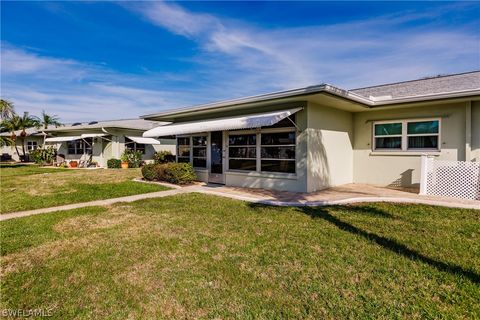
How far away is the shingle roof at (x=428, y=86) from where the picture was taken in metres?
14.5

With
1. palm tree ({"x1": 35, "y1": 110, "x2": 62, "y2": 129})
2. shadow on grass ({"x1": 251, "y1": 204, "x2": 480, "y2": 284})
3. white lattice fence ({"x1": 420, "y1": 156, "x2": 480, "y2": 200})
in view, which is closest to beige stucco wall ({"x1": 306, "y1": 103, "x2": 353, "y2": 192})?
shadow on grass ({"x1": 251, "y1": 204, "x2": 480, "y2": 284})

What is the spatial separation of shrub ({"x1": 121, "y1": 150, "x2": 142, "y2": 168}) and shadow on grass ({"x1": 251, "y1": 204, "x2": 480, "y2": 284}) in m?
23.0

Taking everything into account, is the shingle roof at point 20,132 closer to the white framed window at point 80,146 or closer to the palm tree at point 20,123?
the palm tree at point 20,123

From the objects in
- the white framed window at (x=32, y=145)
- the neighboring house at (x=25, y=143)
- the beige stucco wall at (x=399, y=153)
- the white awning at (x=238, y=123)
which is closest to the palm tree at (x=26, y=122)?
the neighboring house at (x=25, y=143)

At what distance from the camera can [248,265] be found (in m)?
5.14

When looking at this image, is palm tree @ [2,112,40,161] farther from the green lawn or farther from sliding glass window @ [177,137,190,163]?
the green lawn

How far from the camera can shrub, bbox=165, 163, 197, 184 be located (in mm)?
15430

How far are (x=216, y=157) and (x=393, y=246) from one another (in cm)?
1183

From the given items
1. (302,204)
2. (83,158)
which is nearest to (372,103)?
(302,204)

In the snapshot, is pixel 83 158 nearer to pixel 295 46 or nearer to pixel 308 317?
pixel 295 46

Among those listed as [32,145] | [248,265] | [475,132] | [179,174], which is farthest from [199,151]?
[32,145]

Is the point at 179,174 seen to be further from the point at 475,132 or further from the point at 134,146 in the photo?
the point at 134,146

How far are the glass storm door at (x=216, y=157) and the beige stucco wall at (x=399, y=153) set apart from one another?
769 centimetres

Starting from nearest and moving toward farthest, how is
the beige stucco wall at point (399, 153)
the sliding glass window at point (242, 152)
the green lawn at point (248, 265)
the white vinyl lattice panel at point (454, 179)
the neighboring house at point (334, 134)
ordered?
the green lawn at point (248, 265) < the white vinyl lattice panel at point (454, 179) < the neighboring house at point (334, 134) < the beige stucco wall at point (399, 153) < the sliding glass window at point (242, 152)
